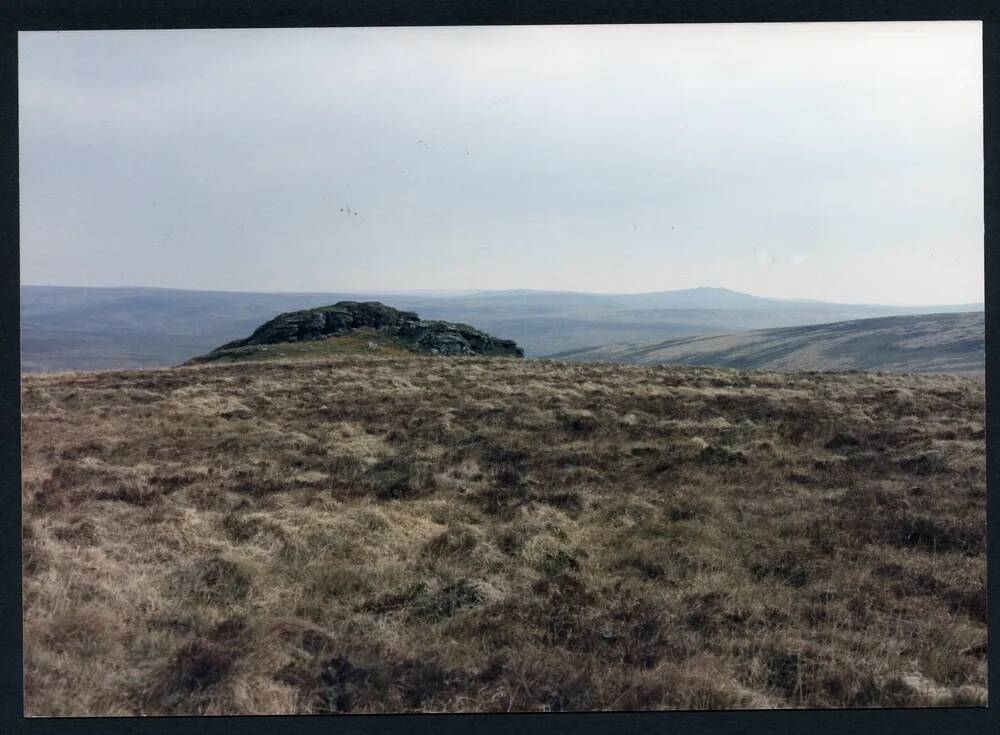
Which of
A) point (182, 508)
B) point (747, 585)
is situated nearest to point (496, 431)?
point (182, 508)

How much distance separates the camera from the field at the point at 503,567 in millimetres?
5227

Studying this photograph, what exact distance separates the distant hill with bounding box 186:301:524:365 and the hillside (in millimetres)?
9010

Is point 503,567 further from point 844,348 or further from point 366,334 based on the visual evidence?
point 844,348

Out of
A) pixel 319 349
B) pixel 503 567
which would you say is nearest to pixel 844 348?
pixel 319 349

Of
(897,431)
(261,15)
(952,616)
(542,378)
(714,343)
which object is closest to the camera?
(261,15)

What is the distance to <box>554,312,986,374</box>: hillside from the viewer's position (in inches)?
1646

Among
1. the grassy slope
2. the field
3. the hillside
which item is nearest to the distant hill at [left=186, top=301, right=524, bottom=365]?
the grassy slope

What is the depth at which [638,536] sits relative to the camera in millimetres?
7969

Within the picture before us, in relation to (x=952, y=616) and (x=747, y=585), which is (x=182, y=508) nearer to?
(x=747, y=585)

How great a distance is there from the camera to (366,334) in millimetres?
53844

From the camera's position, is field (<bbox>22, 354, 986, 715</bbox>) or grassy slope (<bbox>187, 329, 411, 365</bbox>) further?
grassy slope (<bbox>187, 329, 411, 365</bbox>)

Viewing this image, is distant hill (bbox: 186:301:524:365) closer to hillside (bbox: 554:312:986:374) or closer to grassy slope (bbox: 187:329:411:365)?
grassy slope (bbox: 187:329:411:365)

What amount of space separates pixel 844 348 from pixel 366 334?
4678 cm

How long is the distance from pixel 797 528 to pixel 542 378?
15.8m
